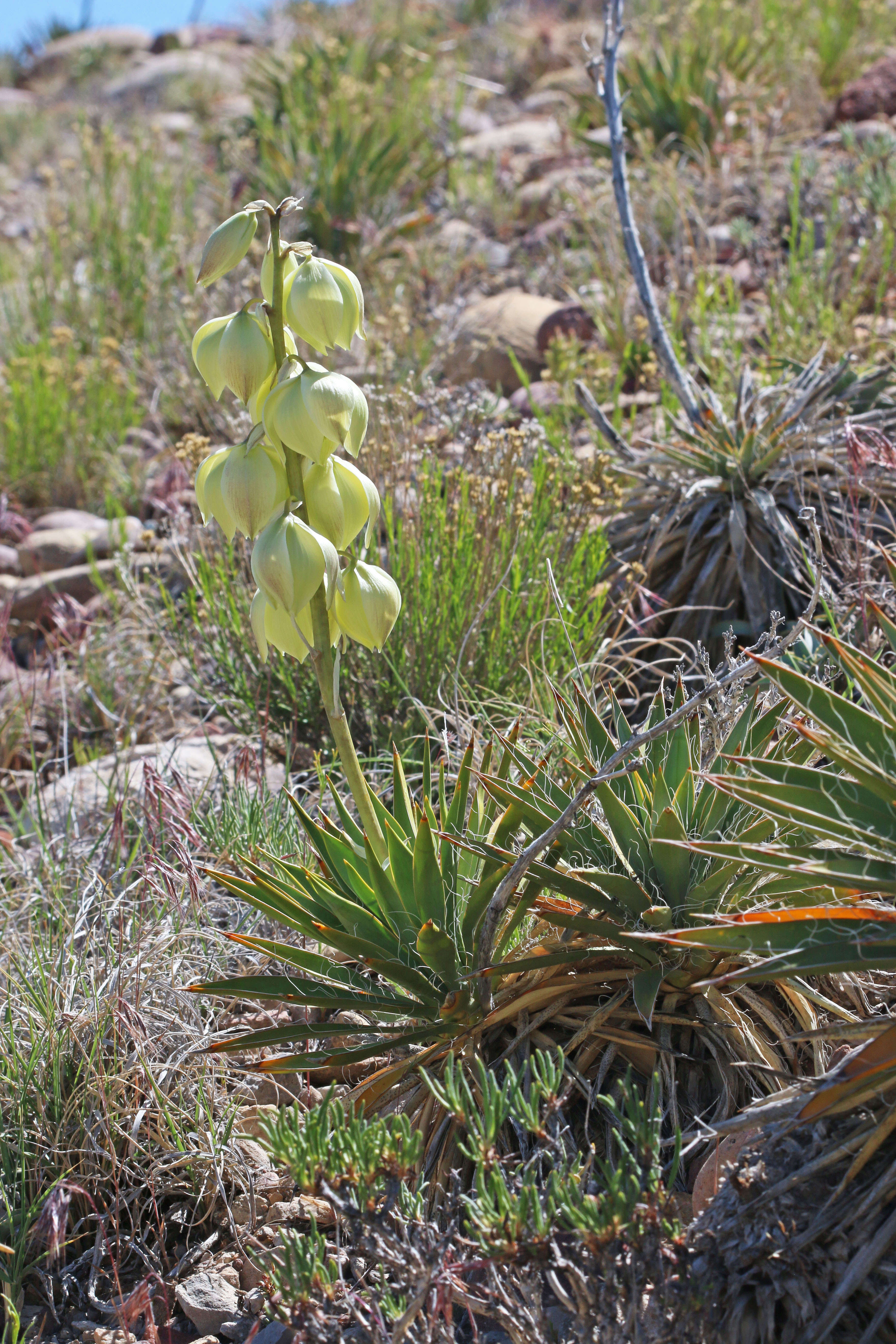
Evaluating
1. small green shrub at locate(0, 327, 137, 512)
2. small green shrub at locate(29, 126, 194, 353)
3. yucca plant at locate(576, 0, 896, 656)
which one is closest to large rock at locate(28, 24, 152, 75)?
small green shrub at locate(29, 126, 194, 353)

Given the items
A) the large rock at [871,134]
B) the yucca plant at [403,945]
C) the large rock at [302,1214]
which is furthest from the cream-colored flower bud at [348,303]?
the large rock at [871,134]

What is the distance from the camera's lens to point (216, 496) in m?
1.67

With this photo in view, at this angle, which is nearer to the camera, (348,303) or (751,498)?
(348,303)

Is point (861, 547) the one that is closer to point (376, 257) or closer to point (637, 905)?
point (637, 905)

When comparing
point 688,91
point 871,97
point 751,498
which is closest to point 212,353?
point 751,498

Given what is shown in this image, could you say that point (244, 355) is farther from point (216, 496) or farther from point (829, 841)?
point (829, 841)

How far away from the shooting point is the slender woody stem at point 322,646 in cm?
163

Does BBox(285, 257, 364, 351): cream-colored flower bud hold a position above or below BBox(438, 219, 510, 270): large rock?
above

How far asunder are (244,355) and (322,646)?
471 millimetres

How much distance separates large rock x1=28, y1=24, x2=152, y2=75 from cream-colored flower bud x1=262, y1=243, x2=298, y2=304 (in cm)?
1821

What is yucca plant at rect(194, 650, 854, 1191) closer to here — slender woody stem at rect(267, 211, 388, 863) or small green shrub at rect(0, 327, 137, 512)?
slender woody stem at rect(267, 211, 388, 863)

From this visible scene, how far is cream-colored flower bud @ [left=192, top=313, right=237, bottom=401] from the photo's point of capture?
1.62 m

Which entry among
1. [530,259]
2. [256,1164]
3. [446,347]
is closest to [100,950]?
[256,1164]

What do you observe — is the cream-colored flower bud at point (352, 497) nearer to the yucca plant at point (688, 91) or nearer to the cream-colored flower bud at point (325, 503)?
the cream-colored flower bud at point (325, 503)
